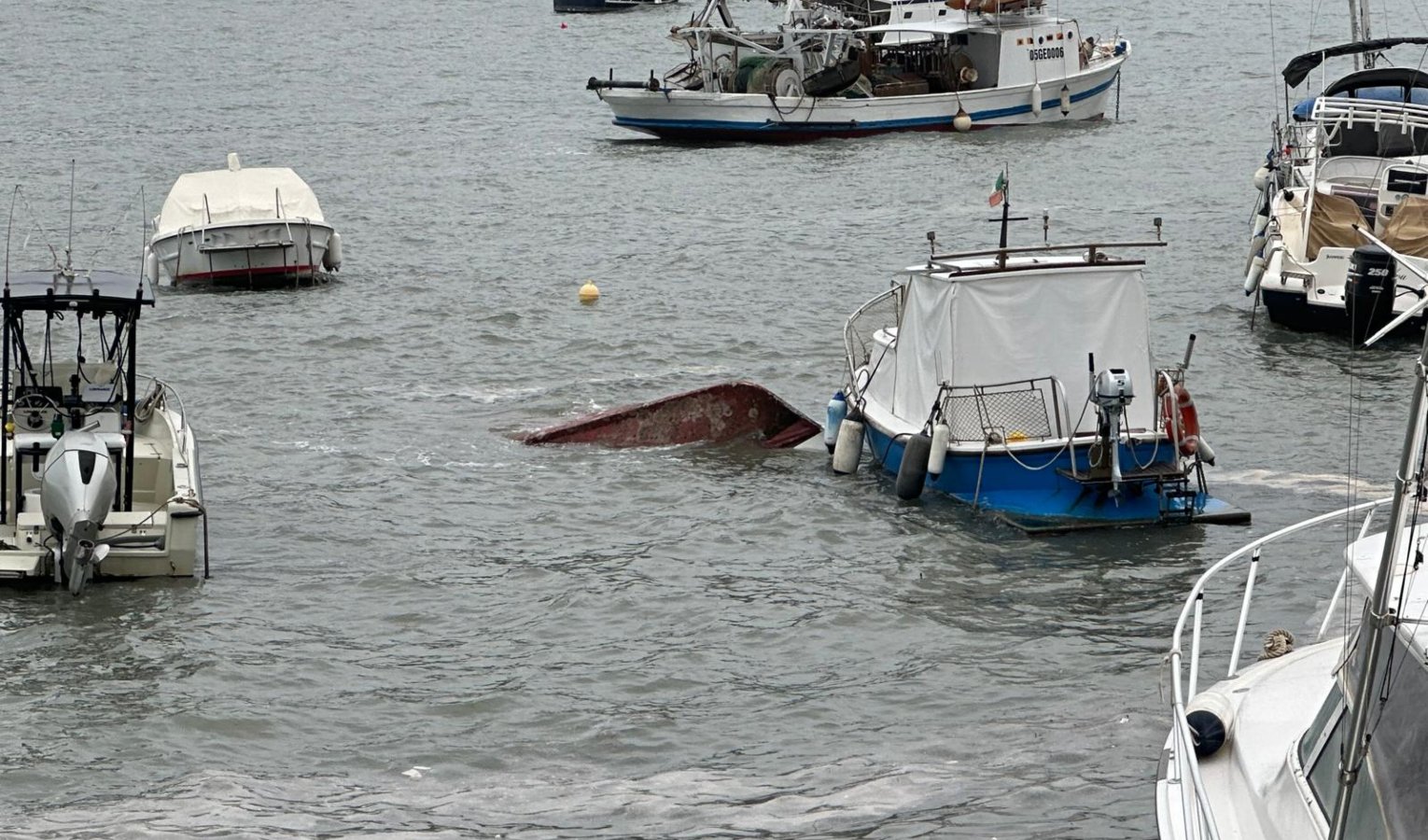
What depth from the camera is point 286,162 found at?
4953 cm

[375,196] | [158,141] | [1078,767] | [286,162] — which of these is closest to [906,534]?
[1078,767]

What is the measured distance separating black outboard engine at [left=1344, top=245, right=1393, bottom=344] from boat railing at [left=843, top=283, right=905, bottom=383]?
672 cm

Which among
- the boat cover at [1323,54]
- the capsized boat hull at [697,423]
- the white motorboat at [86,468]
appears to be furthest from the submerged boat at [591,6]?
the white motorboat at [86,468]

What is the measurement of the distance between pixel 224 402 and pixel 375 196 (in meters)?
18.9

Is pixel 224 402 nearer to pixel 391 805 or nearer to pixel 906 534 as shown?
pixel 906 534

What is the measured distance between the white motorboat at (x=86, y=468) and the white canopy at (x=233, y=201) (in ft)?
51.5

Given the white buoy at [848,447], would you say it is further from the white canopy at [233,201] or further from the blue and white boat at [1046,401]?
the white canopy at [233,201]

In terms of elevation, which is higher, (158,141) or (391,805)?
(158,141)

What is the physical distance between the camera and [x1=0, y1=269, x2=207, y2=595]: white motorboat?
16703 mm

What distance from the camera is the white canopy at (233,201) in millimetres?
34750

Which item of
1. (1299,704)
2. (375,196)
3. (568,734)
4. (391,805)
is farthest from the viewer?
(375,196)

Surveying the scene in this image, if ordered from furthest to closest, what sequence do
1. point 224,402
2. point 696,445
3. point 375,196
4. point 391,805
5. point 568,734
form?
point 375,196 → point 224,402 → point 696,445 → point 568,734 → point 391,805

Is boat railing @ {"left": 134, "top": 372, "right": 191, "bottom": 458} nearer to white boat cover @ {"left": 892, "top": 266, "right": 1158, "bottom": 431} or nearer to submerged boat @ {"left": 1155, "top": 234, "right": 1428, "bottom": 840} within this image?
white boat cover @ {"left": 892, "top": 266, "right": 1158, "bottom": 431}

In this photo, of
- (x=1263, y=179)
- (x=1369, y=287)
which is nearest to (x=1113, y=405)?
(x=1369, y=287)
